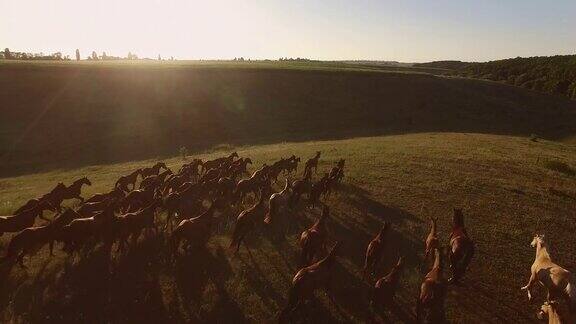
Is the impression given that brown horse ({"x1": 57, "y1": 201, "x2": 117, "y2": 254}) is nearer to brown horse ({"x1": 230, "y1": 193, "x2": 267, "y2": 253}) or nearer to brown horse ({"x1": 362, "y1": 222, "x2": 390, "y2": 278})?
brown horse ({"x1": 230, "y1": 193, "x2": 267, "y2": 253})

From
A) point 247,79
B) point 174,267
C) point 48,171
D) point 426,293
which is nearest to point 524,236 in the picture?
point 426,293

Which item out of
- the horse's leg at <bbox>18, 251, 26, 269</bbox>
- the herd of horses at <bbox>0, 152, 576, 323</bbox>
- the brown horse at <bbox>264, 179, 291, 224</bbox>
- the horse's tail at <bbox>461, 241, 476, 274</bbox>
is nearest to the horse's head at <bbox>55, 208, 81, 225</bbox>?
the herd of horses at <bbox>0, 152, 576, 323</bbox>

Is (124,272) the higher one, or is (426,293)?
(426,293)

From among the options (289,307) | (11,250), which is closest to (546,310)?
(289,307)

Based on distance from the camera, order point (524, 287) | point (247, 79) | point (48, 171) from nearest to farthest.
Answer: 1. point (524, 287)
2. point (48, 171)
3. point (247, 79)

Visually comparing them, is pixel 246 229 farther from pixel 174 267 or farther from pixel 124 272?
pixel 124 272

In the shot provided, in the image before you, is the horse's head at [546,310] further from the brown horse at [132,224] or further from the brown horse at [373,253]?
the brown horse at [132,224]
